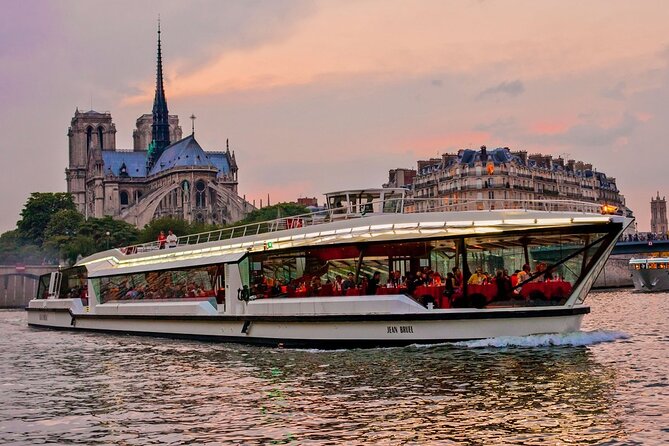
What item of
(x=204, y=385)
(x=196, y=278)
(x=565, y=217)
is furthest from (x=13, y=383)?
(x=565, y=217)

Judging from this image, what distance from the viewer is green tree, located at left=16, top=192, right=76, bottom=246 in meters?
192

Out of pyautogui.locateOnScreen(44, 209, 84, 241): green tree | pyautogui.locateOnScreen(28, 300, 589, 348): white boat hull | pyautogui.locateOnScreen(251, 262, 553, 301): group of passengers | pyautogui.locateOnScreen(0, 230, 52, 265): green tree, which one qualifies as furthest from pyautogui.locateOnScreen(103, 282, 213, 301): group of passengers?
pyautogui.locateOnScreen(44, 209, 84, 241): green tree

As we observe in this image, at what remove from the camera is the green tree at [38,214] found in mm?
192125

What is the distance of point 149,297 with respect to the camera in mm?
45156

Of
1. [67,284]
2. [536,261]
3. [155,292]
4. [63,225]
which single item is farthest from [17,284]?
[536,261]

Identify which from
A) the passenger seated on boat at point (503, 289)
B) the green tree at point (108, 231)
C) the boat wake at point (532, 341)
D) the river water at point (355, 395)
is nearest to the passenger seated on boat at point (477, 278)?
the passenger seated on boat at point (503, 289)

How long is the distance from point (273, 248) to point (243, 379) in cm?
959

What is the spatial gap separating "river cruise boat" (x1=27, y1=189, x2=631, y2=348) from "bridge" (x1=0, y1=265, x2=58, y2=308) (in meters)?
89.8

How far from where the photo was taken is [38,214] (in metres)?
193

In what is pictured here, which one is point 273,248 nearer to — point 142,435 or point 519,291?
point 519,291

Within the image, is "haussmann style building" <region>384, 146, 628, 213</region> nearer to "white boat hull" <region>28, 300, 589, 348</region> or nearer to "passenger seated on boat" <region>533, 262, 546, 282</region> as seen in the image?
"white boat hull" <region>28, 300, 589, 348</region>

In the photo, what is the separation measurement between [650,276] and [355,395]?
9456 centimetres

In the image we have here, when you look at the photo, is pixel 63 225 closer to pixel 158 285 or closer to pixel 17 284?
pixel 17 284

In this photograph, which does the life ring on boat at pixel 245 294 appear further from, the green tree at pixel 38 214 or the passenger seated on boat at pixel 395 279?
the green tree at pixel 38 214
